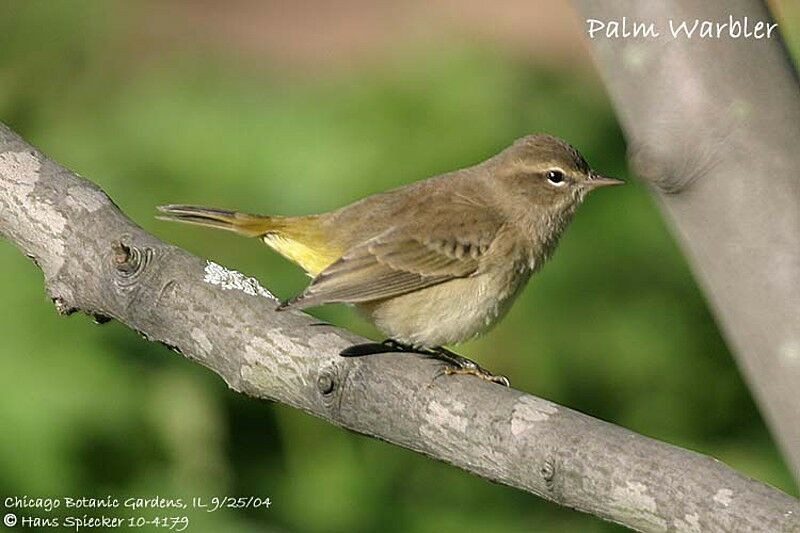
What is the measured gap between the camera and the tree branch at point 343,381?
1.78 m

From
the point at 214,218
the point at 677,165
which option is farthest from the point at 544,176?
the point at 677,165

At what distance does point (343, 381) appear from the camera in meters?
2.24

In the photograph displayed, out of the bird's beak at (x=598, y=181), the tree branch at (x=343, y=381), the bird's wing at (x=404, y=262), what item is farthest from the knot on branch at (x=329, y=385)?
the bird's beak at (x=598, y=181)

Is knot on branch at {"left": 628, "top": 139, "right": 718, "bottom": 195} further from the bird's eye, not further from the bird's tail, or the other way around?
the bird's eye

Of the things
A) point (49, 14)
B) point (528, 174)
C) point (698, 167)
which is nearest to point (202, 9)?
point (49, 14)

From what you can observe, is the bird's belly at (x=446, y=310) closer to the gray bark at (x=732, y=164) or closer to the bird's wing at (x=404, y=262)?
the bird's wing at (x=404, y=262)

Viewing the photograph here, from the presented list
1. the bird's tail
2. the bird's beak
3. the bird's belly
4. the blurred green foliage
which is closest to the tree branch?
the bird's tail

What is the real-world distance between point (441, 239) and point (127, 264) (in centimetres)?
155

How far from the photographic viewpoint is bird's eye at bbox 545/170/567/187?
156 inches

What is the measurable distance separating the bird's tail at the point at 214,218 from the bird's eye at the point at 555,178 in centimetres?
99

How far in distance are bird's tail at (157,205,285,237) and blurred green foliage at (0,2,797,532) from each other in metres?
0.47

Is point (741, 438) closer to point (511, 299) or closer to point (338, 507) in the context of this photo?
point (511, 299)

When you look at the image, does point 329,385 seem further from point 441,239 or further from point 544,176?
point 544,176

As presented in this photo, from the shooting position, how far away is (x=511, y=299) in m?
3.76
